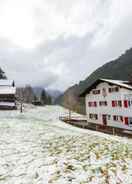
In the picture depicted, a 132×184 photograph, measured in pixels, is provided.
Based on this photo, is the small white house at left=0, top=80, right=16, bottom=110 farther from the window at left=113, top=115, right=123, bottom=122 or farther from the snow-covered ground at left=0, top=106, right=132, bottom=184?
the snow-covered ground at left=0, top=106, right=132, bottom=184

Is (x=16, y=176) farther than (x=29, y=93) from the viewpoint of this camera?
No

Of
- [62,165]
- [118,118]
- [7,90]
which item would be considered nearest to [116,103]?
[118,118]

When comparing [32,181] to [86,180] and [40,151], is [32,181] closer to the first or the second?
[86,180]

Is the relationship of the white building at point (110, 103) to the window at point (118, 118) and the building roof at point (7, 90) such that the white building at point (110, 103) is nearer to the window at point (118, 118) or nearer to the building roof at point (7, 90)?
the window at point (118, 118)

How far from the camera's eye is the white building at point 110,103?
3347 cm

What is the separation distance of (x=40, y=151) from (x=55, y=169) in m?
3.96

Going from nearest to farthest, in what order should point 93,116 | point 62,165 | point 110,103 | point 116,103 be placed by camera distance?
point 62,165
point 116,103
point 110,103
point 93,116

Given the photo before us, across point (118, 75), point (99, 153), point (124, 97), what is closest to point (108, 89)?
point (124, 97)

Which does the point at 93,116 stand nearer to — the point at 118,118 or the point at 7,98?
the point at 118,118

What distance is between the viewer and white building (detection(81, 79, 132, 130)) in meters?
33.5

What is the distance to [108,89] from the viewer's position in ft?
124

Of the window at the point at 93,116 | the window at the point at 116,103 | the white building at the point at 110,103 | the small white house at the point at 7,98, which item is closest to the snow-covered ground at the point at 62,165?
the white building at the point at 110,103

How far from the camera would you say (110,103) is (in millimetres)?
37281

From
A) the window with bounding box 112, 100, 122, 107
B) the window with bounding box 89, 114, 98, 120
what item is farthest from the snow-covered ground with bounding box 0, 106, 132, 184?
the window with bounding box 89, 114, 98, 120
